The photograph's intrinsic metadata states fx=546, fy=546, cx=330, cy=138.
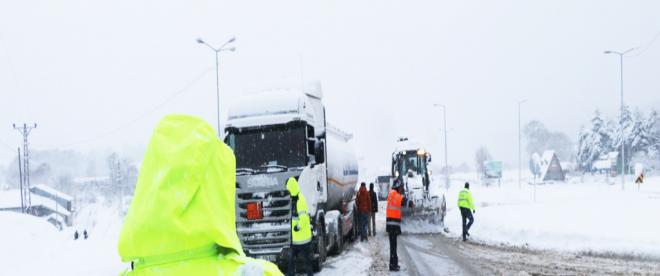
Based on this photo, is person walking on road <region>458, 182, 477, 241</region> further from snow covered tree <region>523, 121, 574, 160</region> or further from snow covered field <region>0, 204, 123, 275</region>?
snow covered tree <region>523, 121, 574, 160</region>

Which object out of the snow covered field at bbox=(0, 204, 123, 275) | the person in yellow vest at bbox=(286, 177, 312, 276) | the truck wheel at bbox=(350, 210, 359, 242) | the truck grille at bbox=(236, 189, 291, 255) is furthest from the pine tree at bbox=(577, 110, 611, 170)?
the person in yellow vest at bbox=(286, 177, 312, 276)

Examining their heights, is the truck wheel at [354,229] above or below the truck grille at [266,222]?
below

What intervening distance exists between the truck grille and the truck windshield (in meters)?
0.69

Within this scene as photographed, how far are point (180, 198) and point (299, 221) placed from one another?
9.35 metres

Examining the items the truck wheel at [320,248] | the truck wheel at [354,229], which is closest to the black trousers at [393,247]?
the truck wheel at [320,248]

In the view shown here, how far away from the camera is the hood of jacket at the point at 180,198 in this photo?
1.98 metres

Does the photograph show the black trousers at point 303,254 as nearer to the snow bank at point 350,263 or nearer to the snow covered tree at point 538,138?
the snow bank at point 350,263

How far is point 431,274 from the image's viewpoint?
12516 mm

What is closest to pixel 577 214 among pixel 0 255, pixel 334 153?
pixel 334 153

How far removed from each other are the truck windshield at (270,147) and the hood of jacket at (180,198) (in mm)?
10278

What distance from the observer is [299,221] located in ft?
36.8

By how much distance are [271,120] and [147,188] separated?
10702mm

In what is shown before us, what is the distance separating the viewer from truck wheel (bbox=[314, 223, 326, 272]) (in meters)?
13.0

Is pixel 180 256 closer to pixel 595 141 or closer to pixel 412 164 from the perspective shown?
pixel 412 164
